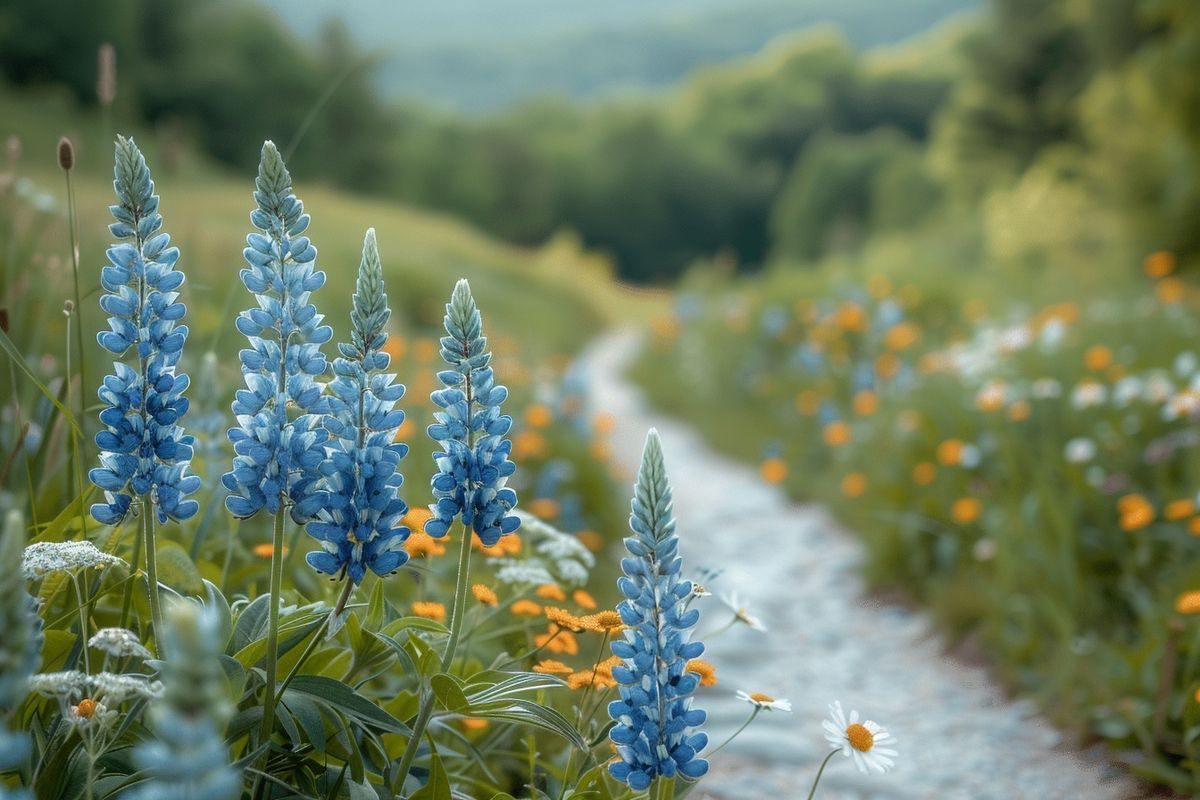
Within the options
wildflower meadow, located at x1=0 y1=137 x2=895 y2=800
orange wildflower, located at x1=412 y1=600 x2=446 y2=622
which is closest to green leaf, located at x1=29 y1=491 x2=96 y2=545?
wildflower meadow, located at x1=0 y1=137 x2=895 y2=800

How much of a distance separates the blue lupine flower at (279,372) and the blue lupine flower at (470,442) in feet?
0.67

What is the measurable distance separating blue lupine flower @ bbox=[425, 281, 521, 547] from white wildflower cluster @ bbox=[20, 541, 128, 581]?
1.90 ft

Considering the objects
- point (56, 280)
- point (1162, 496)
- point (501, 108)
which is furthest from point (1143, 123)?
point (501, 108)

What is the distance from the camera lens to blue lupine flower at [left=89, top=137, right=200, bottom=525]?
5.41 ft

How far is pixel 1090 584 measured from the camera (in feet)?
14.2

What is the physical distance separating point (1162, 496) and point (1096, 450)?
467 mm

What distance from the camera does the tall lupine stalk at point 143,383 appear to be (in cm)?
165

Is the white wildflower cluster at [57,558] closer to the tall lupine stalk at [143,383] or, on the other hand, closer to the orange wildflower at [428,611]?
the tall lupine stalk at [143,383]

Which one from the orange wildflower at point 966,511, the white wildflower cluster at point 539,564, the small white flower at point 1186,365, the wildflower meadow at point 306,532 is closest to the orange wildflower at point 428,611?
the white wildflower cluster at point 539,564

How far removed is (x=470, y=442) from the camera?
176cm

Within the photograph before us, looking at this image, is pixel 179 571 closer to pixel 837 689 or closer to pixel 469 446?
pixel 469 446

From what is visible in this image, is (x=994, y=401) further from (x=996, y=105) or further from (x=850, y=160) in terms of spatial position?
(x=850, y=160)

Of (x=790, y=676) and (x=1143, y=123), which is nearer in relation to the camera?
(x=790, y=676)

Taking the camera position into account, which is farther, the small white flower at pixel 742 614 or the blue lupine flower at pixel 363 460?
the small white flower at pixel 742 614
